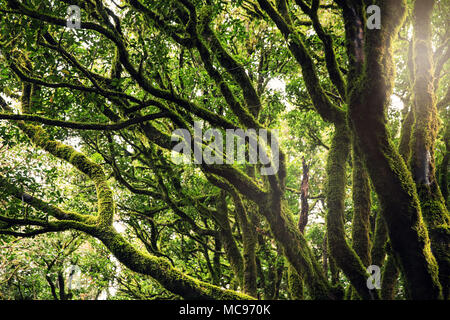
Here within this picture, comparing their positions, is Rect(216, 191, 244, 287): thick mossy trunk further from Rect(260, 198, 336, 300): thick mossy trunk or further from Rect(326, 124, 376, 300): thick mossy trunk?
Rect(326, 124, 376, 300): thick mossy trunk

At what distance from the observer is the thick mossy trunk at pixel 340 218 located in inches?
171

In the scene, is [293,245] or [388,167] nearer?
[388,167]

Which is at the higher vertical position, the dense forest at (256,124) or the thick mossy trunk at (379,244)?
the dense forest at (256,124)

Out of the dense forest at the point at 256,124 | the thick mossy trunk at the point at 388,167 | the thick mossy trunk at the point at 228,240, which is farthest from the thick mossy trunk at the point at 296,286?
the thick mossy trunk at the point at 228,240

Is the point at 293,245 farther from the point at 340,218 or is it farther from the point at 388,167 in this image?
the point at 388,167

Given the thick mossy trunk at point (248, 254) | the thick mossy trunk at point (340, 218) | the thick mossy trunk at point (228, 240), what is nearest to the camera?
the thick mossy trunk at point (340, 218)

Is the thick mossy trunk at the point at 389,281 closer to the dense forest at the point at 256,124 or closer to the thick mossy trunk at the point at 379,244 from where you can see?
the dense forest at the point at 256,124

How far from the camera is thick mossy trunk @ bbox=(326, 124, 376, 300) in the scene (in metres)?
4.35

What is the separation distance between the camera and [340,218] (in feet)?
16.0

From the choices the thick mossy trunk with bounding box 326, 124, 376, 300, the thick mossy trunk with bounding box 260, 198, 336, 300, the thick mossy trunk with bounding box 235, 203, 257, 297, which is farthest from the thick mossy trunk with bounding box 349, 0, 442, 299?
the thick mossy trunk with bounding box 235, 203, 257, 297

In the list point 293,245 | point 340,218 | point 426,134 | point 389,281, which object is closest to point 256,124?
point 340,218

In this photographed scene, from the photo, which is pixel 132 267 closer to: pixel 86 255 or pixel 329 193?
pixel 329 193
